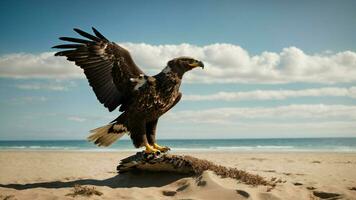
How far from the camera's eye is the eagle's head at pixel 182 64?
6.28 meters

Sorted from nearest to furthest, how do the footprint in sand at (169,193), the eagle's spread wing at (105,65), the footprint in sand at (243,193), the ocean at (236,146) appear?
the footprint in sand at (243,193)
the footprint in sand at (169,193)
the eagle's spread wing at (105,65)
the ocean at (236,146)

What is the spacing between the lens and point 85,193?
223 inches

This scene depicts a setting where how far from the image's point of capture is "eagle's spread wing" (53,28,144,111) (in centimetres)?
654

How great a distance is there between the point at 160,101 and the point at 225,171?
1828mm

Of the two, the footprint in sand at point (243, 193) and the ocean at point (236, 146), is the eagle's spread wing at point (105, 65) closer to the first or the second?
the footprint in sand at point (243, 193)

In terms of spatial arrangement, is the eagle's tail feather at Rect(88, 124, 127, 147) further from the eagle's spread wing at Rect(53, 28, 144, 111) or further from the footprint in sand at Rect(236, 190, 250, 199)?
the footprint in sand at Rect(236, 190, 250, 199)

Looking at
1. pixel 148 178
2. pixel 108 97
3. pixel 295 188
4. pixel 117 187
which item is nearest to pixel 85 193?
pixel 117 187

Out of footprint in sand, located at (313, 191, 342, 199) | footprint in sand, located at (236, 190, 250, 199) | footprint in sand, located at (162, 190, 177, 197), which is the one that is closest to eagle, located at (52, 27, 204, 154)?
footprint in sand, located at (162, 190, 177, 197)

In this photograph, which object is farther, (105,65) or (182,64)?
(105,65)

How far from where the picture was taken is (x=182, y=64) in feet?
20.6

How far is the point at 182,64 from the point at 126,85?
1.14m

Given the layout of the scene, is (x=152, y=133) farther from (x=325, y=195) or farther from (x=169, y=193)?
(x=325, y=195)

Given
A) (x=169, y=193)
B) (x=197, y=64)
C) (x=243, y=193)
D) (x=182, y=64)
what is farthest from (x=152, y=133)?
(x=243, y=193)

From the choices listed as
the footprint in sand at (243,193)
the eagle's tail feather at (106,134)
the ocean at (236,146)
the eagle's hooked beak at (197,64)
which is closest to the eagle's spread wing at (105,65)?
the eagle's tail feather at (106,134)
